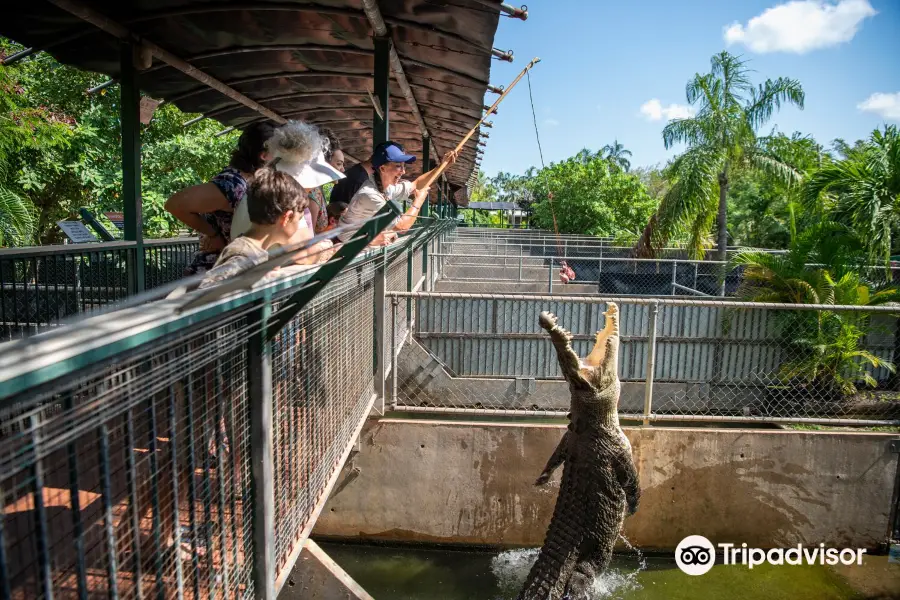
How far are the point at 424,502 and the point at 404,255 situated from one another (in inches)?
100.0

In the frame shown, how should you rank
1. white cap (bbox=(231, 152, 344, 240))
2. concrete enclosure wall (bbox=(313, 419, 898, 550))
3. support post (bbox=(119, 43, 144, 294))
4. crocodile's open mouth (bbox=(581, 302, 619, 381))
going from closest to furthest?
white cap (bbox=(231, 152, 344, 240))
crocodile's open mouth (bbox=(581, 302, 619, 381))
support post (bbox=(119, 43, 144, 294))
concrete enclosure wall (bbox=(313, 419, 898, 550))

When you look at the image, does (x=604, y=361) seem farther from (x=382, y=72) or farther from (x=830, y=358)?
(x=830, y=358)

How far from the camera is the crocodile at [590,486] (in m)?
4.72

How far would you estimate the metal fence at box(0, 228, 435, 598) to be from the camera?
115cm

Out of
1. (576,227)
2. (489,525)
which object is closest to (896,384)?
(489,525)

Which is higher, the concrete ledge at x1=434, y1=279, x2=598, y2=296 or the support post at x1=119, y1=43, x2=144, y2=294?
the support post at x1=119, y1=43, x2=144, y2=294

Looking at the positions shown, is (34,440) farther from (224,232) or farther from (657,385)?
(657,385)

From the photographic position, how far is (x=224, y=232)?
346 centimetres

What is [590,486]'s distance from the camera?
191 inches

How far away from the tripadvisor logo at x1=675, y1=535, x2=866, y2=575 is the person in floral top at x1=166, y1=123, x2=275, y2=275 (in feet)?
17.3

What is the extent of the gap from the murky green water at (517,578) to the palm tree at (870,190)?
522 centimetres

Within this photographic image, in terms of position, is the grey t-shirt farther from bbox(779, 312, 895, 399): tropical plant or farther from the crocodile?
bbox(779, 312, 895, 399): tropical plant

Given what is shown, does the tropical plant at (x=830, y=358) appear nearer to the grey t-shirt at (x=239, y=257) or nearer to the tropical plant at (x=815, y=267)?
the tropical plant at (x=815, y=267)

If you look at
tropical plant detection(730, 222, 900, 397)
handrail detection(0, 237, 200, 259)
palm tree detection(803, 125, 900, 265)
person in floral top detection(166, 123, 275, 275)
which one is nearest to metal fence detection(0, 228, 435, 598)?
person in floral top detection(166, 123, 275, 275)
